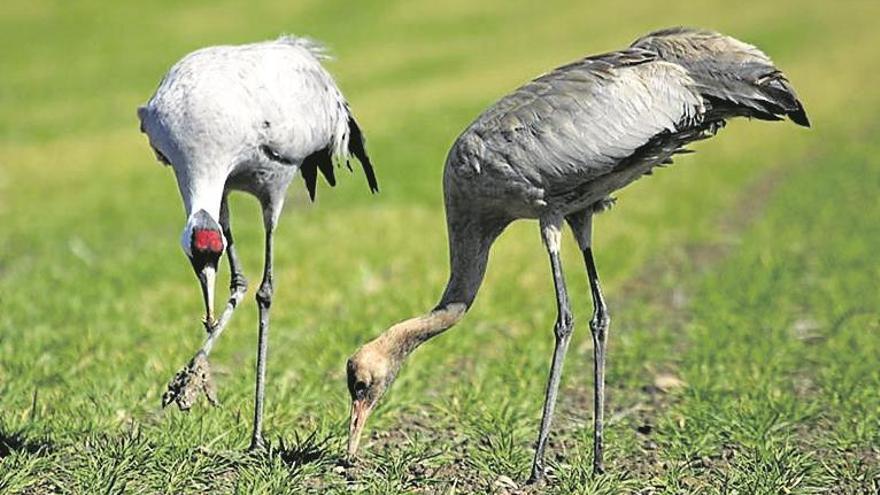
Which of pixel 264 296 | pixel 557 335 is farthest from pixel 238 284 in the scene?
pixel 557 335

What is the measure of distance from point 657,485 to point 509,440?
0.77 meters

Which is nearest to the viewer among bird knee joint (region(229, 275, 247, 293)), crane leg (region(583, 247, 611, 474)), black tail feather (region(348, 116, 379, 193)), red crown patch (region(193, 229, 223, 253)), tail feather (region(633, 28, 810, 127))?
red crown patch (region(193, 229, 223, 253))

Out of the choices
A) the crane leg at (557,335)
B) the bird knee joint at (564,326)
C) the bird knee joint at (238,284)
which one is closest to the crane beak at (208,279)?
the bird knee joint at (238,284)

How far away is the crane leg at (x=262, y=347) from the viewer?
5.44 meters

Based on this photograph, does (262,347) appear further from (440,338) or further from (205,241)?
(440,338)

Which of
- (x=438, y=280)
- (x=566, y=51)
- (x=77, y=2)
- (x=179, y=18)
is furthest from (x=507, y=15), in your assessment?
(x=438, y=280)

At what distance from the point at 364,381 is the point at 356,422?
6.7 inches

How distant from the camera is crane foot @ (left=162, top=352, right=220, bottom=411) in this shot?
5.16 metres

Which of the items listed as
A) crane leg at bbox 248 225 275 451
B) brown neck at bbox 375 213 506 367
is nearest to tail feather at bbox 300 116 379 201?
crane leg at bbox 248 225 275 451

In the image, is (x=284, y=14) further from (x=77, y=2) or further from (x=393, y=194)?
(x=393, y=194)

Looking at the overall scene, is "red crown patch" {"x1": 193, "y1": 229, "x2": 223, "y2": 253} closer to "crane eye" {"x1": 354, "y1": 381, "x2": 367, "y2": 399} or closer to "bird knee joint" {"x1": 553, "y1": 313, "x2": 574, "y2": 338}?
"crane eye" {"x1": 354, "y1": 381, "x2": 367, "y2": 399}

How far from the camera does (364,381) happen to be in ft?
17.3

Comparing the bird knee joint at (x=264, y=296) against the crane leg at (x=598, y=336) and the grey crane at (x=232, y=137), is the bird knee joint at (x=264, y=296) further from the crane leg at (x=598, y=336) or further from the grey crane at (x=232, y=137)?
the crane leg at (x=598, y=336)

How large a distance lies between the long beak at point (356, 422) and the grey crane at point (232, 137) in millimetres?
427
